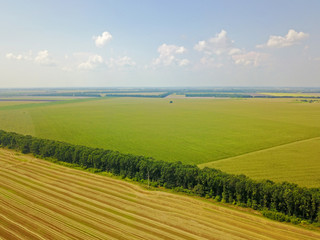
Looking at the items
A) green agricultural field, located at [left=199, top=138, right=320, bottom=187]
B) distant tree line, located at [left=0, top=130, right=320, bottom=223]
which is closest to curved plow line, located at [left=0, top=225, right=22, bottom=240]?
distant tree line, located at [left=0, top=130, right=320, bottom=223]

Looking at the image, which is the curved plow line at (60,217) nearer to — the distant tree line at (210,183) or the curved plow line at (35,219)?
the curved plow line at (35,219)

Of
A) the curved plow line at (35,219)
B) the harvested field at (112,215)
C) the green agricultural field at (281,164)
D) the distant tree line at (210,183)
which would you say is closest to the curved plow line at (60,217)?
the harvested field at (112,215)

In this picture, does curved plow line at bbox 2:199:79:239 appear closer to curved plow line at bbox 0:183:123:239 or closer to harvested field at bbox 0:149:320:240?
harvested field at bbox 0:149:320:240

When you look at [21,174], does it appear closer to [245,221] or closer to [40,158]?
[40,158]

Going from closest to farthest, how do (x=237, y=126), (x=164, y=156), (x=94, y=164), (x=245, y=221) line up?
1. (x=245, y=221)
2. (x=94, y=164)
3. (x=164, y=156)
4. (x=237, y=126)

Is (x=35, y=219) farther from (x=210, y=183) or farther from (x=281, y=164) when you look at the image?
(x=281, y=164)

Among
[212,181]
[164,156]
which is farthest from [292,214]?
[164,156]
